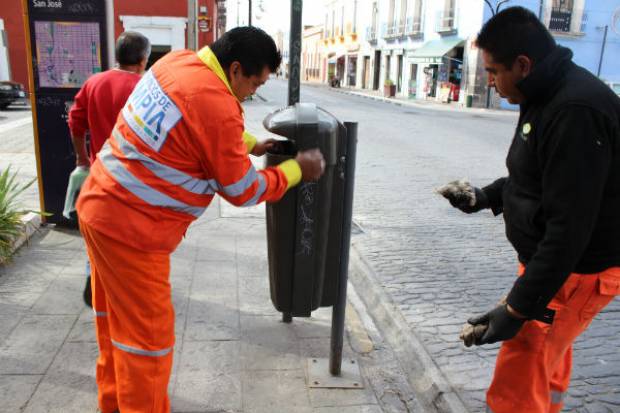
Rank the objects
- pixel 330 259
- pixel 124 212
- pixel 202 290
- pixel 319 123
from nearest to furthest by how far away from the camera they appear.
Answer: pixel 124 212 < pixel 319 123 < pixel 330 259 < pixel 202 290

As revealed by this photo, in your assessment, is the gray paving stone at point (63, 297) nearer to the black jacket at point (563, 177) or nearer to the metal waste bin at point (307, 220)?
the metal waste bin at point (307, 220)

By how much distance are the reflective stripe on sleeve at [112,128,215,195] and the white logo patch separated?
0.06m

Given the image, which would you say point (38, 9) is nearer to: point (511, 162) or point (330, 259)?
point (330, 259)

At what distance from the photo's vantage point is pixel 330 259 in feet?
10.3

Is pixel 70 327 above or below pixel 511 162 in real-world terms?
below

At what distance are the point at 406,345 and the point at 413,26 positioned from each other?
36206 mm

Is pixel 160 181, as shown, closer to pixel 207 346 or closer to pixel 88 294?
pixel 207 346

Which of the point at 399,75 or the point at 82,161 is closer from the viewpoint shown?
the point at 82,161

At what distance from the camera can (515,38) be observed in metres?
1.91

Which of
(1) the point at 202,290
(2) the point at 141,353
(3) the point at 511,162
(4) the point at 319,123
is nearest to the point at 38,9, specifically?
(1) the point at 202,290

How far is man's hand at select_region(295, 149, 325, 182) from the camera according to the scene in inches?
101

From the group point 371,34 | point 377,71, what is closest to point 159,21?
point 377,71

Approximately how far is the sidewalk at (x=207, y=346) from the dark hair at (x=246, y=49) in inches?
68.1

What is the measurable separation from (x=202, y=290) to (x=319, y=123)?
7.00 ft
